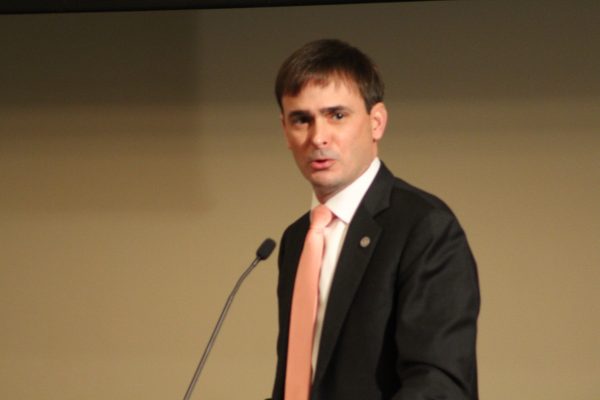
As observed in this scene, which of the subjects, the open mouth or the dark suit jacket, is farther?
the open mouth

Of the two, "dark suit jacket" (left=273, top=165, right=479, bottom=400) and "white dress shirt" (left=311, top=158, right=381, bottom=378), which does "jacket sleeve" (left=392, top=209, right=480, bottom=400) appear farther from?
"white dress shirt" (left=311, top=158, right=381, bottom=378)

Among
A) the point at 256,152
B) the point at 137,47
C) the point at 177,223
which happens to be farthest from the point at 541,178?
the point at 137,47

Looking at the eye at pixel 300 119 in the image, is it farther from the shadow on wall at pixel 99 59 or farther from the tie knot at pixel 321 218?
the shadow on wall at pixel 99 59

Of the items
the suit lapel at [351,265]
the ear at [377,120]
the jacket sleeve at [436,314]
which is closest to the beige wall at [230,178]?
the ear at [377,120]

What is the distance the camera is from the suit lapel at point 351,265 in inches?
62.8

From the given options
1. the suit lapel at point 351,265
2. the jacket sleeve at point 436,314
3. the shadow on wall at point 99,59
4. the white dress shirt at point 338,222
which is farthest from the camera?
the shadow on wall at point 99,59

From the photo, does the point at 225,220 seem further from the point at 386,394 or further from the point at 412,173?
the point at 386,394

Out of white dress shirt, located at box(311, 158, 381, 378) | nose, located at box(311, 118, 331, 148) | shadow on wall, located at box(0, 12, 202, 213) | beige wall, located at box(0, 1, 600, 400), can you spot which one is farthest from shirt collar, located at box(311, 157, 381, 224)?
shadow on wall, located at box(0, 12, 202, 213)

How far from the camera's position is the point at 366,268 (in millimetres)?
1606

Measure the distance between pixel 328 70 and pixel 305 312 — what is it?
432 millimetres

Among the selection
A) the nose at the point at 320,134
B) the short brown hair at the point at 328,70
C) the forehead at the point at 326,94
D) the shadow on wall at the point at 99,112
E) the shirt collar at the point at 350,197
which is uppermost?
the shadow on wall at the point at 99,112

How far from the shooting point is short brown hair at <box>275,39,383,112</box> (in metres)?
1.68

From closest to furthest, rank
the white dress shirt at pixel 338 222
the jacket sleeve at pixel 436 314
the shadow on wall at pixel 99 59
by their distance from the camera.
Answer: the jacket sleeve at pixel 436 314, the white dress shirt at pixel 338 222, the shadow on wall at pixel 99 59

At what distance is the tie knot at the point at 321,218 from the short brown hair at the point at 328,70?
0.66ft
